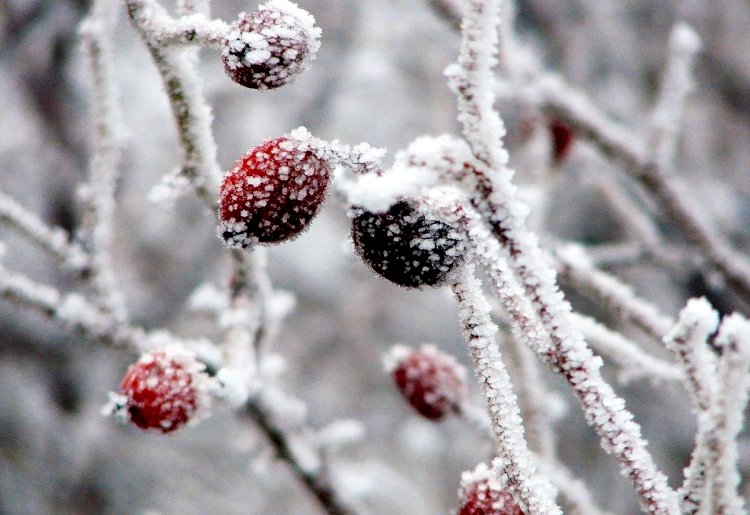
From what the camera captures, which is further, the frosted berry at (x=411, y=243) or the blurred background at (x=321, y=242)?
the blurred background at (x=321, y=242)

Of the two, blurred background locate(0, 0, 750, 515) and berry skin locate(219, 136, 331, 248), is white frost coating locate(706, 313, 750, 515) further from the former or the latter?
blurred background locate(0, 0, 750, 515)

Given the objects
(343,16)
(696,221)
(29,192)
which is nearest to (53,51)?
(29,192)

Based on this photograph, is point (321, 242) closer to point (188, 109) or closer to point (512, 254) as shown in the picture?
point (188, 109)

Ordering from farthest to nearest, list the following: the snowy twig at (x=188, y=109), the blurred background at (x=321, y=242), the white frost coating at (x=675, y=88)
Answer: the blurred background at (x=321, y=242) → the white frost coating at (x=675, y=88) → the snowy twig at (x=188, y=109)

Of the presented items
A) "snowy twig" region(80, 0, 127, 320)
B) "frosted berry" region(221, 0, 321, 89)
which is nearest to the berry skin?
"frosted berry" region(221, 0, 321, 89)

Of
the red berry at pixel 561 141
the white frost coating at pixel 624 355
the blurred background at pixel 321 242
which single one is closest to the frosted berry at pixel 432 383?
the white frost coating at pixel 624 355

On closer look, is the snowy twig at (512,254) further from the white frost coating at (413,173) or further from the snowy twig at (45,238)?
the snowy twig at (45,238)
